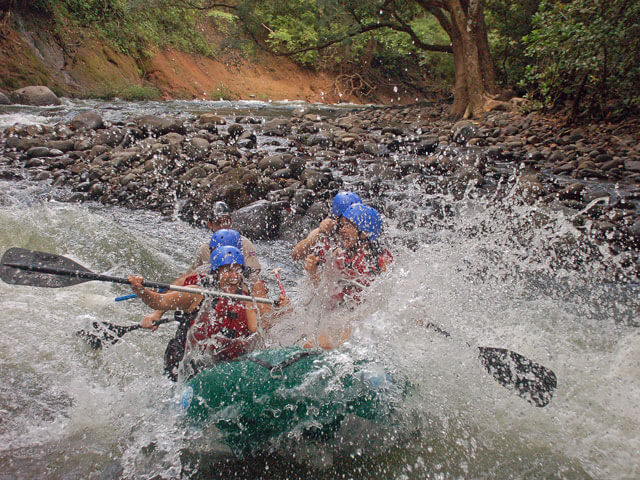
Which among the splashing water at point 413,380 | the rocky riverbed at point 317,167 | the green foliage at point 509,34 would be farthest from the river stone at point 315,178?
the green foliage at point 509,34

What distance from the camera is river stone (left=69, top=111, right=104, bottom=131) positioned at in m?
10.6

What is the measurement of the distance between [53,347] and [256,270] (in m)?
1.86

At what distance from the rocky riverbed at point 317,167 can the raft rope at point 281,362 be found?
3897mm

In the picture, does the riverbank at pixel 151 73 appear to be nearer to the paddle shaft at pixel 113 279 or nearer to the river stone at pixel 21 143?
the river stone at pixel 21 143

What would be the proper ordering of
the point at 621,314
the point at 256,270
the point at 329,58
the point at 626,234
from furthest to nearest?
the point at 329,58 < the point at 626,234 < the point at 621,314 < the point at 256,270

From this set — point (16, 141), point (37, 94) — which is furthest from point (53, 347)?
point (37, 94)

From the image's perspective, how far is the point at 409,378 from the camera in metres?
3.23

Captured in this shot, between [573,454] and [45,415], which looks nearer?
[573,454]

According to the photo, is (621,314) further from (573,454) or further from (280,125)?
(280,125)

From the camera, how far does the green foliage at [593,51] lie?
860 centimetres

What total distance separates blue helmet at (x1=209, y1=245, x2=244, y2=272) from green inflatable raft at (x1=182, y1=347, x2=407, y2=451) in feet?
2.20

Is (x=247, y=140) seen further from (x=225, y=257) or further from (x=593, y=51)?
(x=225, y=257)

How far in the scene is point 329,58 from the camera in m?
27.0

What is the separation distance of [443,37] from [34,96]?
1630cm
